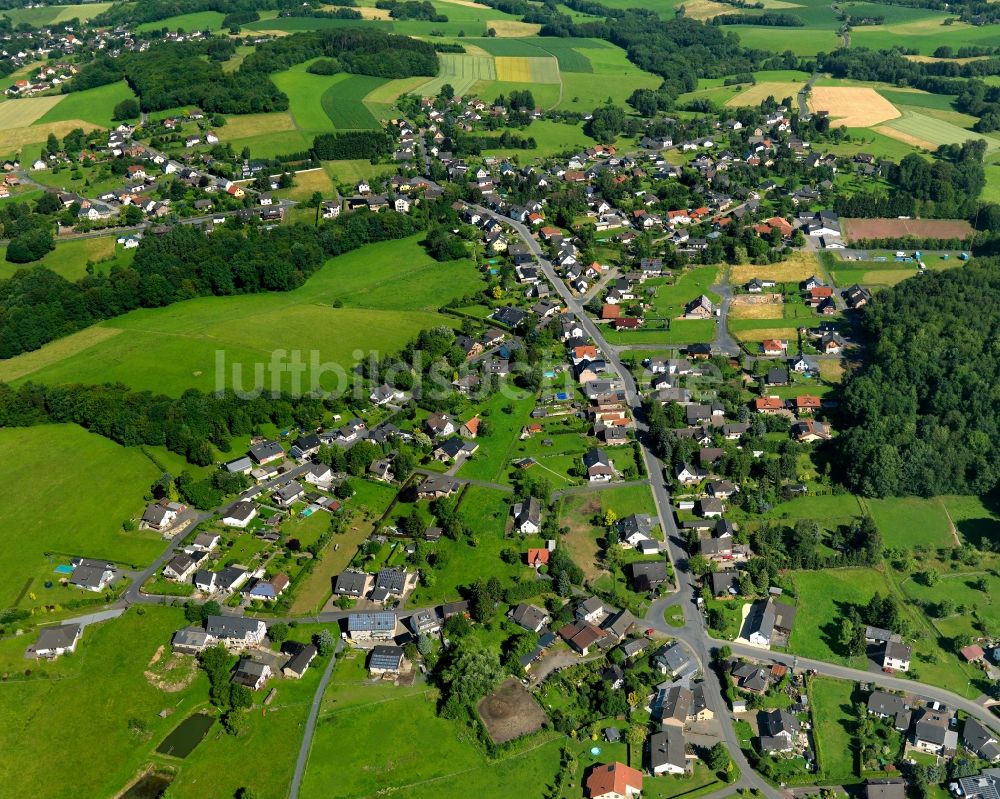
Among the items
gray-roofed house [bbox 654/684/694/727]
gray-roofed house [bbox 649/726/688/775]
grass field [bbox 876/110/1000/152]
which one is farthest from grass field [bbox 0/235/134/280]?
grass field [bbox 876/110/1000/152]

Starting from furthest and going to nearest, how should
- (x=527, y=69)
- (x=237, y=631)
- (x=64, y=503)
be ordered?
(x=527, y=69)
(x=64, y=503)
(x=237, y=631)

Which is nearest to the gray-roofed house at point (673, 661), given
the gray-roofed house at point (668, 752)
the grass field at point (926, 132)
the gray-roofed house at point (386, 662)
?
the gray-roofed house at point (668, 752)

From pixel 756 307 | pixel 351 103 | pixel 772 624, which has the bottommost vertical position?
pixel 772 624

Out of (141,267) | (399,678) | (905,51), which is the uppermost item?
(905,51)

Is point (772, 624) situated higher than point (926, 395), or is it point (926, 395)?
point (926, 395)

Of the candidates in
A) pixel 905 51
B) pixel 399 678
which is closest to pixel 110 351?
pixel 399 678

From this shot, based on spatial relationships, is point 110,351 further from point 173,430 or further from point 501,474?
point 501,474

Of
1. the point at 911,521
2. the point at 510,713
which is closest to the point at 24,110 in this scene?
the point at 510,713

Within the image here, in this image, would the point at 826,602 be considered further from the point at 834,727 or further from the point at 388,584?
the point at 388,584
